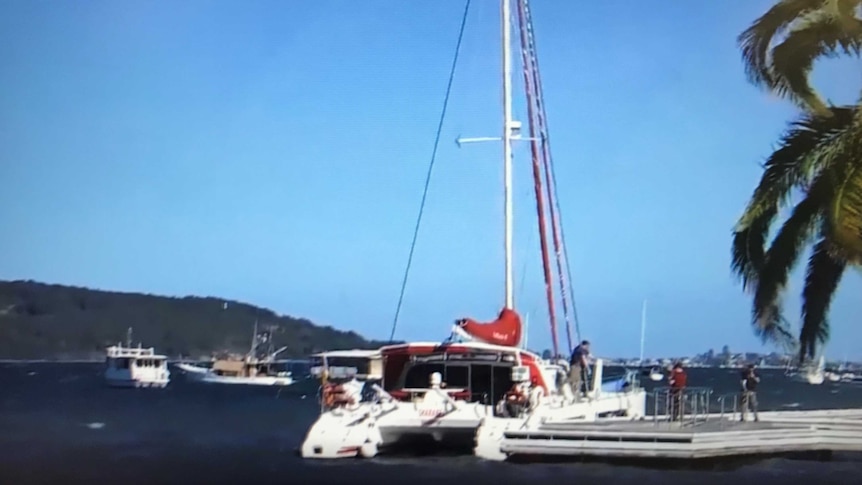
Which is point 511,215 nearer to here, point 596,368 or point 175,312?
point 596,368

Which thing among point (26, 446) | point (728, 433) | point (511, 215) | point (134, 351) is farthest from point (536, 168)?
point (26, 446)

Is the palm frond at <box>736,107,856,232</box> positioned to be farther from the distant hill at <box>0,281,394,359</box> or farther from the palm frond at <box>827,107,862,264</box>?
the distant hill at <box>0,281,394,359</box>

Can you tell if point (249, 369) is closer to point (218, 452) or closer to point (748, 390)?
point (218, 452)

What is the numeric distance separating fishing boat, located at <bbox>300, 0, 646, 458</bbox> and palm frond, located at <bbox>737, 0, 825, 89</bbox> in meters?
4.11

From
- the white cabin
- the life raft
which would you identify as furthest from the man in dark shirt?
the white cabin

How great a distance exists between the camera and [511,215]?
14.2 m

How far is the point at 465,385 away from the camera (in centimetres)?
1443

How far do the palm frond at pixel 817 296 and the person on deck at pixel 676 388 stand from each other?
2.75 m

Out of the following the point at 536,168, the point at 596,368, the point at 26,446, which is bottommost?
the point at 26,446

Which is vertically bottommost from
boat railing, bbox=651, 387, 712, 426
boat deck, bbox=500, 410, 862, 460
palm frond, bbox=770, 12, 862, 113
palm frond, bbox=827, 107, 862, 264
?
boat deck, bbox=500, 410, 862, 460

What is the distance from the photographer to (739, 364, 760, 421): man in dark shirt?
13.8 m

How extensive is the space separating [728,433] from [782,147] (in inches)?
126

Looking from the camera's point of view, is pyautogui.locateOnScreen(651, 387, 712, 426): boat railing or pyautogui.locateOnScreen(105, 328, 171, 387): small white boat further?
pyautogui.locateOnScreen(105, 328, 171, 387): small white boat

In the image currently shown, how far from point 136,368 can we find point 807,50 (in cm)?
1624
